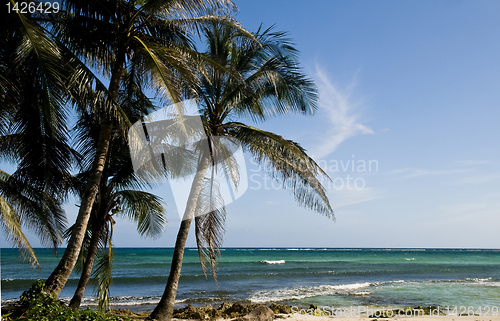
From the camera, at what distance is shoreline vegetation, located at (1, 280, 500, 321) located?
4641 millimetres

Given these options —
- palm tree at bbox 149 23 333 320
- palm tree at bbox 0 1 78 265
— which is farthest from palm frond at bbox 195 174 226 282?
palm tree at bbox 0 1 78 265

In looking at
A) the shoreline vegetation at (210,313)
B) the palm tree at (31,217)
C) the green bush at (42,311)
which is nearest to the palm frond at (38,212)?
the palm tree at (31,217)

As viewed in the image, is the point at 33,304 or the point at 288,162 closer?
the point at 33,304

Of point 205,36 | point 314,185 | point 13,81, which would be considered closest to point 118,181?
point 13,81

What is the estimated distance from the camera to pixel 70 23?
5.93m

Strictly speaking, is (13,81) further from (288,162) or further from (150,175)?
(288,162)

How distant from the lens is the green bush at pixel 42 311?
173 inches

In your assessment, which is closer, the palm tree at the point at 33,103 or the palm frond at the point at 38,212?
the palm tree at the point at 33,103

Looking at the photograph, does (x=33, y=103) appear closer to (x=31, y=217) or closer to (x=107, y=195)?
(x=107, y=195)

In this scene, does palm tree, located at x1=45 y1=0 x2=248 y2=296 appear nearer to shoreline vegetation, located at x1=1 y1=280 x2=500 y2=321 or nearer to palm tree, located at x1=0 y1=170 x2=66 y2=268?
shoreline vegetation, located at x1=1 y1=280 x2=500 y2=321

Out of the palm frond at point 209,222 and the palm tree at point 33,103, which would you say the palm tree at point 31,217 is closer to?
the palm tree at point 33,103

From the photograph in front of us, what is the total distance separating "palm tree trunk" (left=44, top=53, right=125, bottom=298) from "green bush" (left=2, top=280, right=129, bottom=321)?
19cm

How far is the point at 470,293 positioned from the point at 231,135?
14251mm

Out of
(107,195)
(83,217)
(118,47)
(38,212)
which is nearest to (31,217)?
(38,212)
